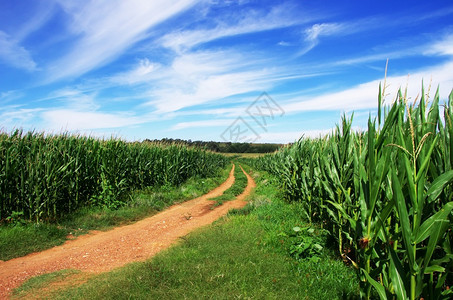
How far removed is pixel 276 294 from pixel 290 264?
1.09 meters

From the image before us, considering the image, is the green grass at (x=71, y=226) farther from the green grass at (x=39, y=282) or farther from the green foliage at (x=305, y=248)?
the green foliage at (x=305, y=248)

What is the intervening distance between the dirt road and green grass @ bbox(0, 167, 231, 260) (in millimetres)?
330

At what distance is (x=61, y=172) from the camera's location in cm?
903

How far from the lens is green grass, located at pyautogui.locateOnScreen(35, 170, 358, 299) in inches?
156

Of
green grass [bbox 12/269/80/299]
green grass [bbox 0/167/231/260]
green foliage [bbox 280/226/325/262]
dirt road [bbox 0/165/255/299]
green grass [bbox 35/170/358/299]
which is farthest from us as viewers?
green grass [bbox 0/167/231/260]

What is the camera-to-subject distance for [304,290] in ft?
13.4

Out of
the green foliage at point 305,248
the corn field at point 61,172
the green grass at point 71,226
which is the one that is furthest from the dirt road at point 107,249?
the green foliage at point 305,248

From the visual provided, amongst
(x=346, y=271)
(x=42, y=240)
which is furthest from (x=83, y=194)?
(x=346, y=271)

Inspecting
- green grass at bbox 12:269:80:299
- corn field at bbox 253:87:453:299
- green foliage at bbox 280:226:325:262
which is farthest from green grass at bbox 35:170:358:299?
corn field at bbox 253:87:453:299

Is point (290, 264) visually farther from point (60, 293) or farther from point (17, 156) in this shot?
point (17, 156)

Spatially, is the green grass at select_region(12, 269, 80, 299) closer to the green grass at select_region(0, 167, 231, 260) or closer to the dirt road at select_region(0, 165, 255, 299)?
the dirt road at select_region(0, 165, 255, 299)

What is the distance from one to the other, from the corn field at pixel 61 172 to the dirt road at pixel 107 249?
79.9 inches

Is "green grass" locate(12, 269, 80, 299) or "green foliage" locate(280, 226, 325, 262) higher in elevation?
"green foliage" locate(280, 226, 325, 262)

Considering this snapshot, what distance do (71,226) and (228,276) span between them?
20.0 feet
